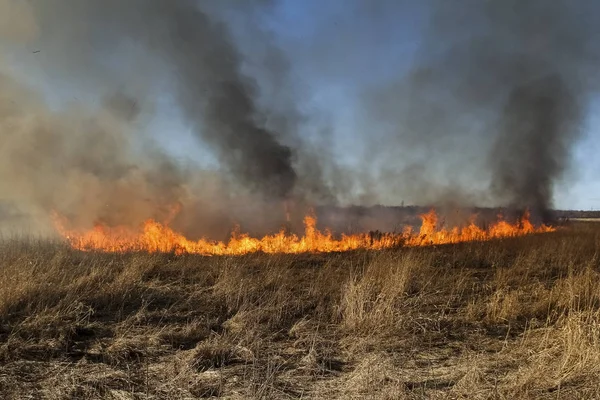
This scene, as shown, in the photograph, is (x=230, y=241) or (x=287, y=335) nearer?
(x=287, y=335)

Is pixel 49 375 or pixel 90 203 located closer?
pixel 49 375

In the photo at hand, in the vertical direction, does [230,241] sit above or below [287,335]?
above

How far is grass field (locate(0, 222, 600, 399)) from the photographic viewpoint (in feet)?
11.3

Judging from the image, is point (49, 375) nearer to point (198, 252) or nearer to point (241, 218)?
point (198, 252)

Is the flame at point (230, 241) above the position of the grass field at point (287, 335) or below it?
above

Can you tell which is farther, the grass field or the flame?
the flame

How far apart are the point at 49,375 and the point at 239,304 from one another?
2.63 meters

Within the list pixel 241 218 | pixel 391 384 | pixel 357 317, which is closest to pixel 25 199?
pixel 241 218

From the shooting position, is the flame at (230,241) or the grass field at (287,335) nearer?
the grass field at (287,335)

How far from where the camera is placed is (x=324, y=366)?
395 cm

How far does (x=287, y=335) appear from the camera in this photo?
16.0ft

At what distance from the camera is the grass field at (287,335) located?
136 inches

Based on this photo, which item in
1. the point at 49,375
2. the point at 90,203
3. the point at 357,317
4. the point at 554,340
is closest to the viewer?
the point at 49,375

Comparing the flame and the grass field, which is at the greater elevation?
the flame
